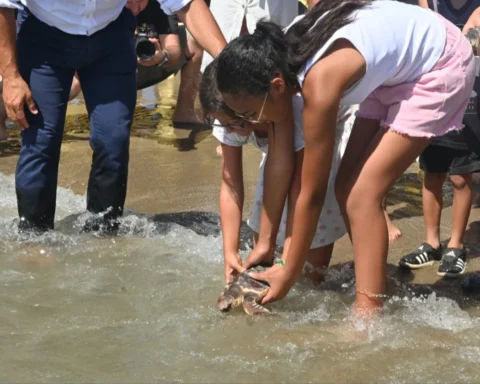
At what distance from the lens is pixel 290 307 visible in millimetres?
3490

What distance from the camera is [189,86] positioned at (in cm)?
695

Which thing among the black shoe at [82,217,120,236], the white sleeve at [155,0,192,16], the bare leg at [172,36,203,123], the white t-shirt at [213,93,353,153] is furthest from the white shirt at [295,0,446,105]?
the bare leg at [172,36,203,123]

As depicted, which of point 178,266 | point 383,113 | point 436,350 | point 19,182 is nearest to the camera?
point 436,350

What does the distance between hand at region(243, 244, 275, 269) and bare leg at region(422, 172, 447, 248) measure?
98cm

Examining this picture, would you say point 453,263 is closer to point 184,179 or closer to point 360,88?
point 360,88

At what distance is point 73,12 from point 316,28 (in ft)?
4.75

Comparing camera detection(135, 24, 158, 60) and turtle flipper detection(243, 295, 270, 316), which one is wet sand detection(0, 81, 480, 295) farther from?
turtle flipper detection(243, 295, 270, 316)

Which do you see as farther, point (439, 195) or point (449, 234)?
point (449, 234)

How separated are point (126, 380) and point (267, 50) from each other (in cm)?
117

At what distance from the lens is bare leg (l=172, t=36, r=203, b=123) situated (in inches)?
271

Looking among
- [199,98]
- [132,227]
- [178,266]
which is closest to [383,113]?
[199,98]

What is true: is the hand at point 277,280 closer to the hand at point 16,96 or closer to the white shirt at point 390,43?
the white shirt at point 390,43

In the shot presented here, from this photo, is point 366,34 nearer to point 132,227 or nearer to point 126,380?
point 126,380

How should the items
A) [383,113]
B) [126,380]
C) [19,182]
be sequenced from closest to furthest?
[126,380] < [383,113] < [19,182]
